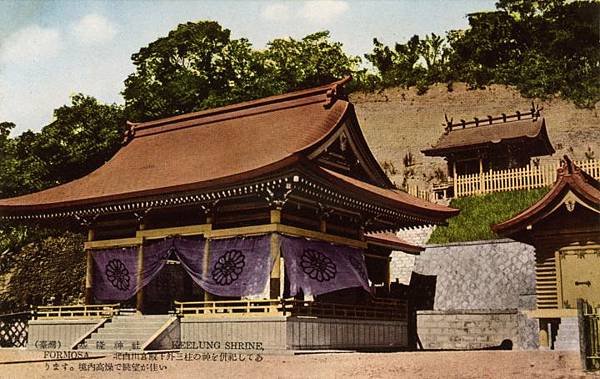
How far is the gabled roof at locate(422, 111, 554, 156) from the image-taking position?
35.7m

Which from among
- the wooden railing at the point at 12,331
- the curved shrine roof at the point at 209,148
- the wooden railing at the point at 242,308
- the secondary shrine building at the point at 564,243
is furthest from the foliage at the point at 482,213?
the wooden railing at the point at 12,331

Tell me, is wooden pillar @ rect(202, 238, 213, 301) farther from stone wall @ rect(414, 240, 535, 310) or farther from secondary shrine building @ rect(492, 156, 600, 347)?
stone wall @ rect(414, 240, 535, 310)

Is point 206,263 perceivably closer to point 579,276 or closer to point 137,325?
point 137,325

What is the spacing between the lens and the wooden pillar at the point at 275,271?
17.3 meters

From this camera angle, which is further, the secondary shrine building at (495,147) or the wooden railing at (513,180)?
the secondary shrine building at (495,147)

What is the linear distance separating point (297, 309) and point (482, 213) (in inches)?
580

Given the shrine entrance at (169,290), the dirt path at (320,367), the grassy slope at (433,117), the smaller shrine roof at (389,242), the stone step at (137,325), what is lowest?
the dirt path at (320,367)

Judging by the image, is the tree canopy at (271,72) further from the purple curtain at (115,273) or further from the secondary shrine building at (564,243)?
the secondary shrine building at (564,243)

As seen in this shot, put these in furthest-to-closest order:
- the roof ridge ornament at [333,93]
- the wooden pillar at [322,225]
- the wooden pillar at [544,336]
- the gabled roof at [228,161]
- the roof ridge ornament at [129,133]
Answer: the roof ridge ornament at [129,133] → the roof ridge ornament at [333,93] → the wooden pillar at [322,225] → the wooden pillar at [544,336] → the gabled roof at [228,161]

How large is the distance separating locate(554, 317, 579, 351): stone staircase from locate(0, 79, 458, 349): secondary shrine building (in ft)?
15.1

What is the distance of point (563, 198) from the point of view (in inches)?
694

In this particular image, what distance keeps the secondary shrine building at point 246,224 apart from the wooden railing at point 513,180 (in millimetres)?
10971

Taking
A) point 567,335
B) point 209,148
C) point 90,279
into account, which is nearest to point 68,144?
point 90,279

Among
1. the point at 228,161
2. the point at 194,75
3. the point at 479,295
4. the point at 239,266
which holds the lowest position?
the point at 479,295
